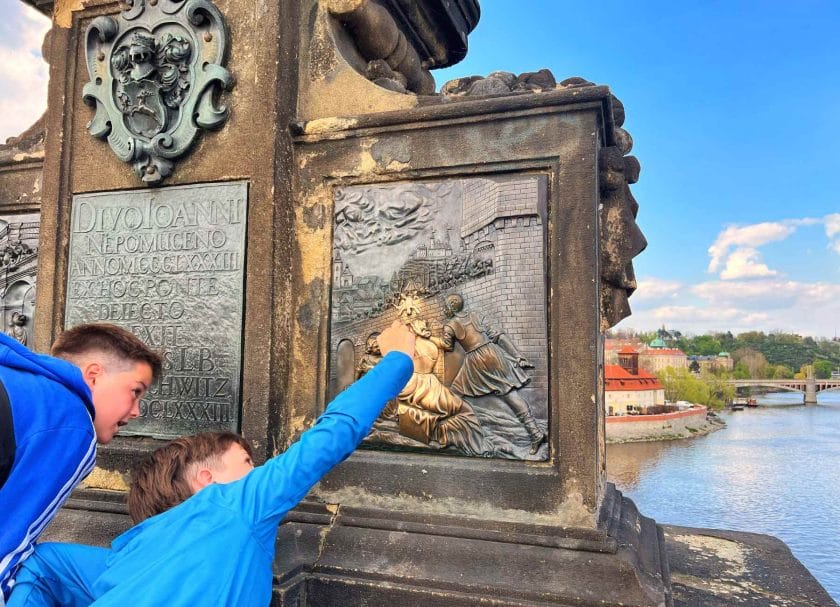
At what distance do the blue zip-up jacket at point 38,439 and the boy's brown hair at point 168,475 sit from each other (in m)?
0.30

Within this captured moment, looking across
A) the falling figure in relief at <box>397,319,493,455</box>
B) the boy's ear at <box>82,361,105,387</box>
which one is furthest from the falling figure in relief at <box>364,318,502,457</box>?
the boy's ear at <box>82,361,105,387</box>

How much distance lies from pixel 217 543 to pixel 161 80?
2691mm

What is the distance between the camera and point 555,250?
2.97m

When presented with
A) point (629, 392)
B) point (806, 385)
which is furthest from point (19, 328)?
point (806, 385)

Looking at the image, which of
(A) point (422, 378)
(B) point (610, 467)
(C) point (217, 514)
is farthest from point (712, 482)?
(C) point (217, 514)

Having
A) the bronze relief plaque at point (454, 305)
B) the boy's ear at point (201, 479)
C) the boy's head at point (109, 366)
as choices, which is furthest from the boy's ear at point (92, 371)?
the bronze relief plaque at point (454, 305)

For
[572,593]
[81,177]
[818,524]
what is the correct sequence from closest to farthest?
[572,593], [81,177], [818,524]

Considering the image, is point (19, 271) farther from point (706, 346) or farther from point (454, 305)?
point (706, 346)

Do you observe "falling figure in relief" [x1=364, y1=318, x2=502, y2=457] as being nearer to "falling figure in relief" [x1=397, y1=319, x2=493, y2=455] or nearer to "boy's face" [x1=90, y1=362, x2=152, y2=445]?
"falling figure in relief" [x1=397, y1=319, x2=493, y2=455]

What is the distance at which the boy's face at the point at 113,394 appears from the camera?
1.82m

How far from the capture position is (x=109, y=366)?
1884mm

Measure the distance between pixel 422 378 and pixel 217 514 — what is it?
1.59 meters

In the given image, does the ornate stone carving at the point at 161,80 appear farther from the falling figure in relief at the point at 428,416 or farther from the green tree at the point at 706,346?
the green tree at the point at 706,346

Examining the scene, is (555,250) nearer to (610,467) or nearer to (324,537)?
(324,537)
